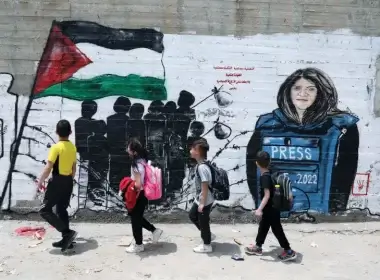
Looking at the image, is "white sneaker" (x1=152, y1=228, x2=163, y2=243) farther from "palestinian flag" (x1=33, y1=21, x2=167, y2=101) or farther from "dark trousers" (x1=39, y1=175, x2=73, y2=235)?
"palestinian flag" (x1=33, y1=21, x2=167, y2=101)

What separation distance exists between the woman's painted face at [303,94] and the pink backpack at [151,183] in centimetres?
226

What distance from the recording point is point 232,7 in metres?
6.26

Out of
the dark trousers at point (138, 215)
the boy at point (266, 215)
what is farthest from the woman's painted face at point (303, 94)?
the dark trousers at point (138, 215)

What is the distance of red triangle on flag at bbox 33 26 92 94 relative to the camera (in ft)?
20.4

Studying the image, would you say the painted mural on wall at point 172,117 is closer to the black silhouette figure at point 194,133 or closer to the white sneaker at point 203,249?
the black silhouette figure at point 194,133

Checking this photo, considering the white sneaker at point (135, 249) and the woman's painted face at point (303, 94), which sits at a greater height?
the woman's painted face at point (303, 94)

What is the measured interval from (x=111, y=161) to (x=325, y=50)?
10.5ft

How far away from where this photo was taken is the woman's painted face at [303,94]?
6418 mm

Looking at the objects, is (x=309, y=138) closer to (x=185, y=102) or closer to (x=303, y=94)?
(x=303, y=94)

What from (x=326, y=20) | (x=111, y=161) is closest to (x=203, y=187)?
(x=111, y=161)

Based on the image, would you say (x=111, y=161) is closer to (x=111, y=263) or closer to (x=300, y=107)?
(x=111, y=263)

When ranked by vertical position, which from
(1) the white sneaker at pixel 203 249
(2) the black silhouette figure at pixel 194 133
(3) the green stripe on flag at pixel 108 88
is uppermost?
(3) the green stripe on flag at pixel 108 88

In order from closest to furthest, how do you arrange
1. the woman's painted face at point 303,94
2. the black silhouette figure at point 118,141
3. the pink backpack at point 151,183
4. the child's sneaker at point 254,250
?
the pink backpack at point 151,183, the child's sneaker at point 254,250, the black silhouette figure at point 118,141, the woman's painted face at point 303,94

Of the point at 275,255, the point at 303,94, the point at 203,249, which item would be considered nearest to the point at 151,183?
the point at 203,249
